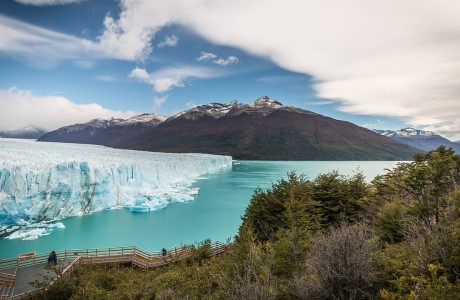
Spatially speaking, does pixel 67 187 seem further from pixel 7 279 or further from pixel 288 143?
pixel 288 143

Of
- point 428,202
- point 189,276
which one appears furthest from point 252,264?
point 428,202

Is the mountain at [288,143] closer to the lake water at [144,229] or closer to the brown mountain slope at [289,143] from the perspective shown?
the brown mountain slope at [289,143]

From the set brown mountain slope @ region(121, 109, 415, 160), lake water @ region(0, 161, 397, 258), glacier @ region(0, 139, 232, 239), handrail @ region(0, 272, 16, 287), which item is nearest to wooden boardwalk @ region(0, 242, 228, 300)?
handrail @ region(0, 272, 16, 287)

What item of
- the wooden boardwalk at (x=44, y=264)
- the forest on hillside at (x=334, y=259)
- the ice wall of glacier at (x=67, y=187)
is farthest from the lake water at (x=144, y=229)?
the forest on hillside at (x=334, y=259)

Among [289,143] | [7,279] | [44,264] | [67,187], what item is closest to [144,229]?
[67,187]

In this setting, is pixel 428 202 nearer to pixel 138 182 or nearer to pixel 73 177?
pixel 73 177

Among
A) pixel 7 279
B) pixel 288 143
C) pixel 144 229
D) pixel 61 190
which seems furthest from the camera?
pixel 288 143

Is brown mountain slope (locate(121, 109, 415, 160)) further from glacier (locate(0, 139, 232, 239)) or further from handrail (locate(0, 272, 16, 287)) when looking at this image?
handrail (locate(0, 272, 16, 287))
